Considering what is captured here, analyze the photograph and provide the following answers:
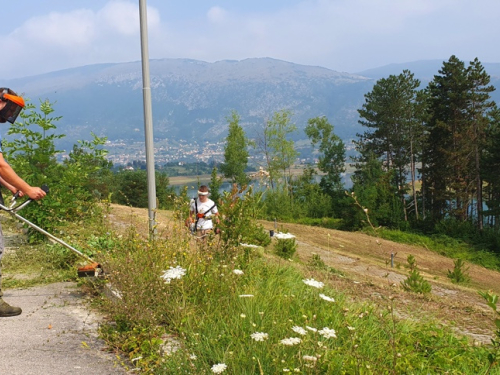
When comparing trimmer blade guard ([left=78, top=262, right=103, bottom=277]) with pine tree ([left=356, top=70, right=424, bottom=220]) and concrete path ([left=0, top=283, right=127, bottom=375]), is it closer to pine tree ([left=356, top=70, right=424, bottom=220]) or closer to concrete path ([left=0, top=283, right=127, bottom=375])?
concrete path ([left=0, top=283, right=127, bottom=375])

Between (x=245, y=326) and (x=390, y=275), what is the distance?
17.4 meters

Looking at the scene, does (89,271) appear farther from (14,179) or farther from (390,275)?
(390,275)

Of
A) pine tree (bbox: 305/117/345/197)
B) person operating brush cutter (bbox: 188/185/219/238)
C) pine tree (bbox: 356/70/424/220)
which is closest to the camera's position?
person operating brush cutter (bbox: 188/185/219/238)

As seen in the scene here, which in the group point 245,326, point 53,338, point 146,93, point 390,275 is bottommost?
point 390,275

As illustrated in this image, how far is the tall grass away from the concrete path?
0.67 ft

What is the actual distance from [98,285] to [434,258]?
1292 inches

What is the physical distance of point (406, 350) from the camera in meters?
3.91

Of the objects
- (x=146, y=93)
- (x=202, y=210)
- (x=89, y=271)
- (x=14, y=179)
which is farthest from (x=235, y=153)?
Answer: (x=14, y=179)

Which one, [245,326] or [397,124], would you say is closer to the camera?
[245,326]

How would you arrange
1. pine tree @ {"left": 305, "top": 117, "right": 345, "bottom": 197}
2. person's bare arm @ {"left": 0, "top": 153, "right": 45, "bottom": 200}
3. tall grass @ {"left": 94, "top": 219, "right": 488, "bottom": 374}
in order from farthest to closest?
pine tree @ {"left": 305, "top": 117, "right": 345, "bottom": 197} < person's bare arm @ {"left": 0, "top": 153, "right": 45, "bottom": 200} < tall grass @ {"left": 94, "top": 219, "right": 488, "bottom": 374}

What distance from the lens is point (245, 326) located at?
3.95 meters

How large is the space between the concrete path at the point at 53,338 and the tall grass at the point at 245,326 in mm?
206

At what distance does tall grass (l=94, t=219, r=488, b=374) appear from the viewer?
3.35 metres

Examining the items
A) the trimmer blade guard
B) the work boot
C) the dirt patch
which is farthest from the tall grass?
the work boot
